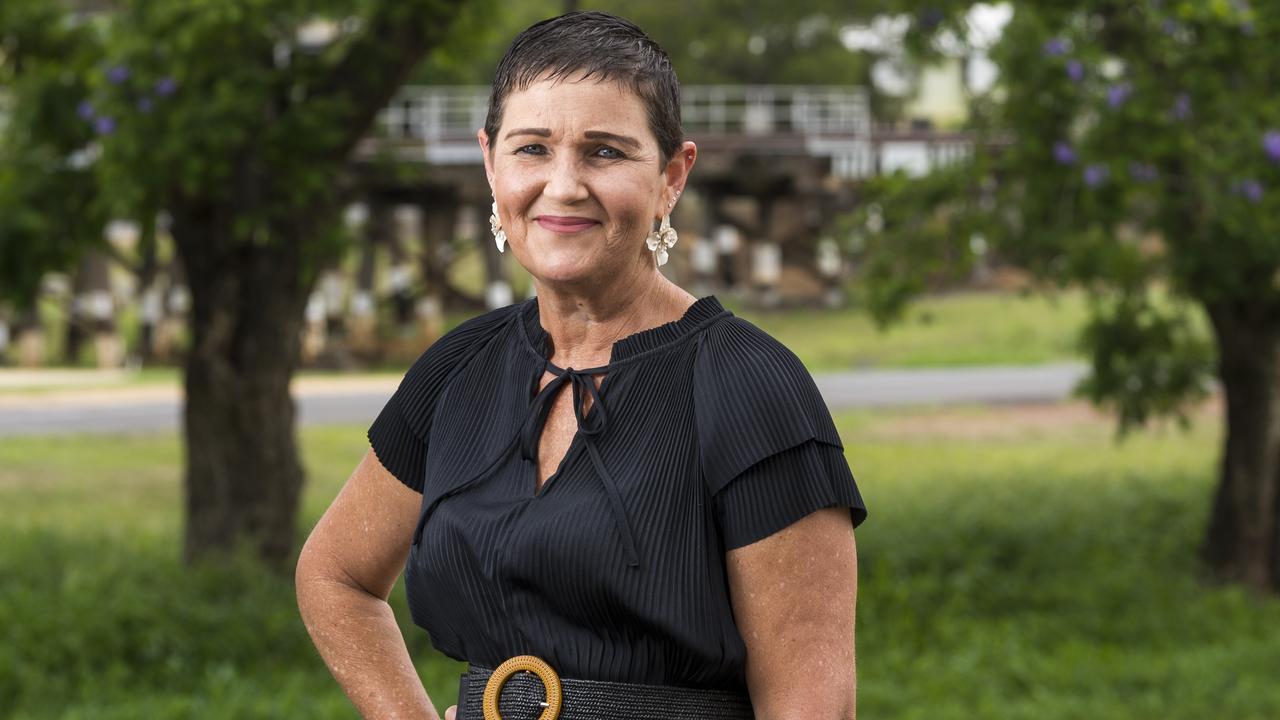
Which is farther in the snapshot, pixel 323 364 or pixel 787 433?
pixel 323 364

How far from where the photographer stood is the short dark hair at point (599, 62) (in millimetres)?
2047

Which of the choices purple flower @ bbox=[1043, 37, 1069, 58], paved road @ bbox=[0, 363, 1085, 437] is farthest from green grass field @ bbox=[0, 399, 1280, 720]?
paved road @ bbox=[0, 363, 1085, 437]

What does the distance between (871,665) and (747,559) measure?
650 centimetres

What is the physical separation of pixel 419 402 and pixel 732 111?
28.9m

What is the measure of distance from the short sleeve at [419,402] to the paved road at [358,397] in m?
15.7

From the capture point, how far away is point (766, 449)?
6.49 ft

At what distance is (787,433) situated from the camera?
6.51ft

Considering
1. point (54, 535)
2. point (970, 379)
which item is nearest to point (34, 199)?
point (54, 535)

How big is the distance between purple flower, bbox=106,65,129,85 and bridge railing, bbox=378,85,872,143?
1607 centimetres

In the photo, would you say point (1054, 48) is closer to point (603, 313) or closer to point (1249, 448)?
point (1249, 448)

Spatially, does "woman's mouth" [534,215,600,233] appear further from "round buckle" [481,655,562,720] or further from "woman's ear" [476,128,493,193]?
"round buckle" [481,655,562,720]

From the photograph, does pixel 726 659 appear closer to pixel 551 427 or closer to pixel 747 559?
pixel 747 559

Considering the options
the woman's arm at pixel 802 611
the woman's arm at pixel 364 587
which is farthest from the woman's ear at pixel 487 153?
the woman's arm at pixel 802 611

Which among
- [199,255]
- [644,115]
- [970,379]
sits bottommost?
[970,379]
